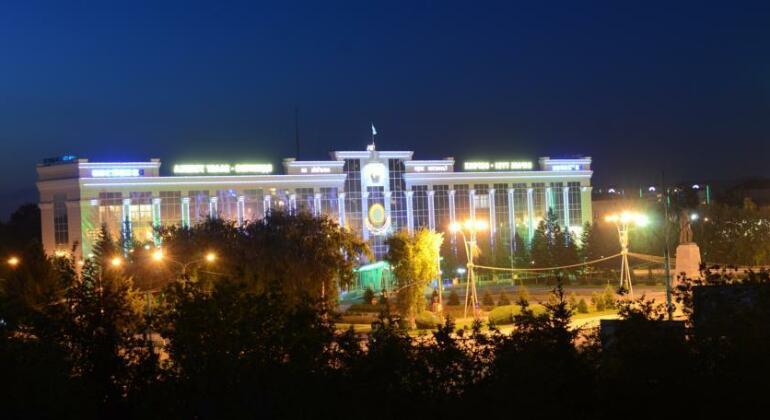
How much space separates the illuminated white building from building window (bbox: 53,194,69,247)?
9 cm

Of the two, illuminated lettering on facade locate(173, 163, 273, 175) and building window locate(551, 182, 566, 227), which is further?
building window locate(551, 182, 566, 227)

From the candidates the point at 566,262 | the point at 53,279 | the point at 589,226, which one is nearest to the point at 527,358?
the point at 53,279

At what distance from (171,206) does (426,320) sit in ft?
141

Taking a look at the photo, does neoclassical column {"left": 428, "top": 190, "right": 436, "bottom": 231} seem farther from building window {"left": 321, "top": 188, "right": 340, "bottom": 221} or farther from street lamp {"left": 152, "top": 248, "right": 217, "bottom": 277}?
street lamp {"left": 152, "top": 248, "right": 217, "bottom": 277}

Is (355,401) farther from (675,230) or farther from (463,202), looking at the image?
(463,202)

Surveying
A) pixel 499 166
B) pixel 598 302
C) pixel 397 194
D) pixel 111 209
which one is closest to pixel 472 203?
pixel 499 166

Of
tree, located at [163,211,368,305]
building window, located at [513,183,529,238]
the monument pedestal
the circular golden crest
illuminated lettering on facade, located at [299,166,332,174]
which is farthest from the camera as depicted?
building window, located at [513,183,529,238]

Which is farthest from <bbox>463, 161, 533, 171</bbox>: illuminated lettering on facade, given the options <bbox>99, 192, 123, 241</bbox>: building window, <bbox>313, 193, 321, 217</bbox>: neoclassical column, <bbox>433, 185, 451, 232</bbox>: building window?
<bbox>99, 192, 123, 241</bbox>: building window

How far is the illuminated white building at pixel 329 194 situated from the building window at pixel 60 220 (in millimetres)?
93

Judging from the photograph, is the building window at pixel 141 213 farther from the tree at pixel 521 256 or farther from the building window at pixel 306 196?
the tree at pixel 521 256

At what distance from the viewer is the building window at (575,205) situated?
99.8m

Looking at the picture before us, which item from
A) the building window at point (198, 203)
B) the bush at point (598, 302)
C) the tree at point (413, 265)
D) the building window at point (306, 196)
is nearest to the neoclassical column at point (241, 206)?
the building window at point (198, 203)

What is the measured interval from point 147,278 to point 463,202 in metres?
51.4

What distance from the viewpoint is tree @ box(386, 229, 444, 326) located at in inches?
1913
